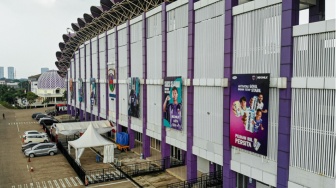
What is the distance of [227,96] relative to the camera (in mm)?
22625

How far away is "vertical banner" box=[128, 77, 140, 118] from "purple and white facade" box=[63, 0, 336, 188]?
0.93 metres

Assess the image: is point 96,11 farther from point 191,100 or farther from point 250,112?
point 250,112

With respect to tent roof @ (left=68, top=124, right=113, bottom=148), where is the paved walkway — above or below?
below

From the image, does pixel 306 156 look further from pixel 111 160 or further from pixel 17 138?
pixel 17 138

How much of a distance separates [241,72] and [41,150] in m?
28.7

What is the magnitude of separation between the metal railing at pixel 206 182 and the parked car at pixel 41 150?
19.5 meters

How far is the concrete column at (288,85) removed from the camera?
17.7m

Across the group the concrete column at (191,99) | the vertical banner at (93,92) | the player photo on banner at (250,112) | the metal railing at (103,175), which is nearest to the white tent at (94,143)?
the metal railing at (103,175)

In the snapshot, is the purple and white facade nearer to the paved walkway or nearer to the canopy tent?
the paved walkway

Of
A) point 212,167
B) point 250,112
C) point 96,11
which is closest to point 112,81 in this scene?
point 96,11

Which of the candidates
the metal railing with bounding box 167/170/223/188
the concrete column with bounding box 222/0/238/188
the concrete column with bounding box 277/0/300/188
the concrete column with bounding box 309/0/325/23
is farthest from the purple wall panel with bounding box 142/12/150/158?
the concrete column with bounding box 277/0/300/188

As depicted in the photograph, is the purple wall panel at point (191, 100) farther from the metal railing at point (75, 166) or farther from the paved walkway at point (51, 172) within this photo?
the metal railing at point (75, 166)

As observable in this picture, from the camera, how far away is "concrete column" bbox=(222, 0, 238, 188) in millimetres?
22331

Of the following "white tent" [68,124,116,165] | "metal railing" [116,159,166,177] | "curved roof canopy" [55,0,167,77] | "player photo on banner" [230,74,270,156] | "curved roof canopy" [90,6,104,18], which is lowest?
"metal railing" [116,159,166,177]
